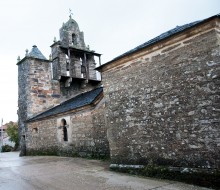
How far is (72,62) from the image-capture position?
19.8 meters

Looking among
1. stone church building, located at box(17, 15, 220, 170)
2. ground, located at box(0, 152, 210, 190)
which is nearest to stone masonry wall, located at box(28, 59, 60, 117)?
stone church building, located at box(17, 15, 220, 170)

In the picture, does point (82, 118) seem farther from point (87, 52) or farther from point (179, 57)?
point (87, 52)

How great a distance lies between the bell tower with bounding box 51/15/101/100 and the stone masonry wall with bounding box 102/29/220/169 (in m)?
11.1

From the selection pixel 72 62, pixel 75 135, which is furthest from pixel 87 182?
pixel 72 62

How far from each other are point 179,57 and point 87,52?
14453 millimetres

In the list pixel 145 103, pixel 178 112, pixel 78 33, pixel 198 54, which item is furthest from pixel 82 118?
pixel 78 33

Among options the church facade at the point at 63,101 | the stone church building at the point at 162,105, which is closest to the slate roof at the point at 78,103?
the church facade at the point at 63,101

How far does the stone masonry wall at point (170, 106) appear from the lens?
5.70 m

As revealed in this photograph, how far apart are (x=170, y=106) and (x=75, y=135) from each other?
7.32 meters

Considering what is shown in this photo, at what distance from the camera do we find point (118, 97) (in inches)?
323

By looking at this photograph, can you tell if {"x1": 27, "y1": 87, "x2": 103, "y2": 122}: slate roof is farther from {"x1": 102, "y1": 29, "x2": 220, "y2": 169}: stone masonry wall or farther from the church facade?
{"x1": 102, "y1": 29, "x2": 220, "y2": 169}: stone masonry wall

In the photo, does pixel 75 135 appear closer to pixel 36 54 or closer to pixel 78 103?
pixel 78 103

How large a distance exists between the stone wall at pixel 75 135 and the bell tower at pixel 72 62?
4.15 meters

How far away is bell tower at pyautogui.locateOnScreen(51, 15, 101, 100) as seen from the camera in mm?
18797
